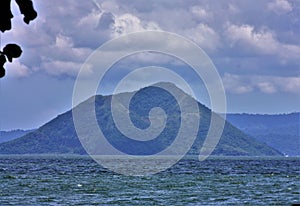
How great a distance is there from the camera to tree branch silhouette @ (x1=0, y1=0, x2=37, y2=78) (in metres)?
8.95

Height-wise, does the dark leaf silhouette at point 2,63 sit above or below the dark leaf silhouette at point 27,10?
below

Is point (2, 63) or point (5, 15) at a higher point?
point (5, 15)

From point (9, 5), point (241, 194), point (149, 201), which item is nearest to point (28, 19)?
point (9, 5)

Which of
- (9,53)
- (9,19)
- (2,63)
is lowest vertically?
(2,63)

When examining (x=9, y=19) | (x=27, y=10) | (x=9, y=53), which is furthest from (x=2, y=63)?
(x=27, y=10)

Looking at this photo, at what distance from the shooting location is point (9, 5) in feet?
29.6

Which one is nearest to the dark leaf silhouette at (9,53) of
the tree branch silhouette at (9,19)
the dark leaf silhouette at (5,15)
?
the tree branch silhouette at (9,19)

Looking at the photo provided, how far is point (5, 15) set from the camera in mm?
9117

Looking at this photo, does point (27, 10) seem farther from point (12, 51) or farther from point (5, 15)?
point (12, 51)

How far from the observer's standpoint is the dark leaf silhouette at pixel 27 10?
8945 millimetres

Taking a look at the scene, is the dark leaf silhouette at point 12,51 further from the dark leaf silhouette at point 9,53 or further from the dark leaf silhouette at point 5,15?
the dark leaf silhouette at point 5,15

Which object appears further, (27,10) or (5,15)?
(5,15)

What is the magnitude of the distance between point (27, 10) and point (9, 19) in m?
0.24

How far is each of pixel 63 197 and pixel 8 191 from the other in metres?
11.7
